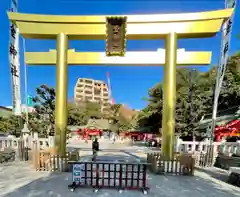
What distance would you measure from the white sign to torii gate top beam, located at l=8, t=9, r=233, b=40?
83cm

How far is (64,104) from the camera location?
9.39 metres

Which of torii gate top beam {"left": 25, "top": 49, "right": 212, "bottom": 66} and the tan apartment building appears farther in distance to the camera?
the tan apartment building

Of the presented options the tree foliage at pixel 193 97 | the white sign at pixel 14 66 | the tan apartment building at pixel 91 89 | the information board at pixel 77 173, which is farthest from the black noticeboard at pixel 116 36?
the tan apartment building at pixel 91 89

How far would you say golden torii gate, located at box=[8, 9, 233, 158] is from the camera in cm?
912

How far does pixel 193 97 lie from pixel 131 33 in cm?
910

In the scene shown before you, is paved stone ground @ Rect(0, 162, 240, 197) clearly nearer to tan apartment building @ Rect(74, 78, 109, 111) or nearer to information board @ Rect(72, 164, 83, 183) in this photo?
information board @ Rect(72, 164, 83, 183)

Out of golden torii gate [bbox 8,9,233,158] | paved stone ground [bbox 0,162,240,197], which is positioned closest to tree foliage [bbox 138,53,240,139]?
golden torii gate [bbox 8,9,233,158]

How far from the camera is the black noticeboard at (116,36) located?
9273 millimetres

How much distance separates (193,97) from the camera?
54.4 ft

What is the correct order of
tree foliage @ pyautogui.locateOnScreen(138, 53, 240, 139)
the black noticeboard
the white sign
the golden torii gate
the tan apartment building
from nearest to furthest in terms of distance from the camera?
the golden torii gate
the black noticeboard
the white sign
tree foliage @ pyautogui.locateOnScreen(138, 53, 240, 139)
the tan apartment building

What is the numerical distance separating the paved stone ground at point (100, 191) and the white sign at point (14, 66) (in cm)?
295

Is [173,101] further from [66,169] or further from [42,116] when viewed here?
[42,116]

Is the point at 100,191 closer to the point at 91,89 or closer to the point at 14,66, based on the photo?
the point at 14,66

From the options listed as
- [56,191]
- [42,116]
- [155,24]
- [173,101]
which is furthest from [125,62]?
[42,116]
